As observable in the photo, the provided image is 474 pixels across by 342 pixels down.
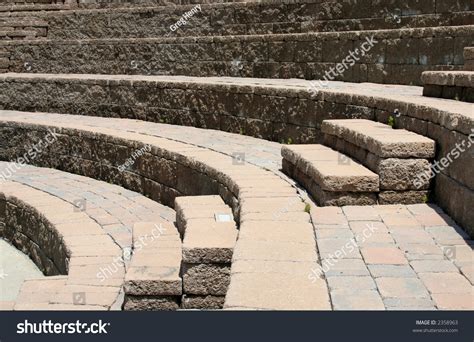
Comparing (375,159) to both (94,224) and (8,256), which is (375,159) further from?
(8,256)

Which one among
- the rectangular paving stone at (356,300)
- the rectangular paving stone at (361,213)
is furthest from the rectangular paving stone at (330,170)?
the rectangular paving stone at (356,300)

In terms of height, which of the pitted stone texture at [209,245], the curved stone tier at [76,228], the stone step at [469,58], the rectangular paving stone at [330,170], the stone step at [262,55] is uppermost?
the stone step at [469,58]

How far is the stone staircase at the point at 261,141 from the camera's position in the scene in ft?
13.9

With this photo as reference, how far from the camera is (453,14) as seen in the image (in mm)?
9055

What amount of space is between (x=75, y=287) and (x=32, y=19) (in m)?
10.8

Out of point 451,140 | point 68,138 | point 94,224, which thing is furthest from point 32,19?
point 451,140

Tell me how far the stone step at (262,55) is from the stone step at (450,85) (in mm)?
1600

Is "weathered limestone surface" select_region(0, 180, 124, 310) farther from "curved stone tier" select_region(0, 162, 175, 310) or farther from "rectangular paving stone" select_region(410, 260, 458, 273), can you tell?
"rectangular paving stone" select_region(410, 260, 458, 273)

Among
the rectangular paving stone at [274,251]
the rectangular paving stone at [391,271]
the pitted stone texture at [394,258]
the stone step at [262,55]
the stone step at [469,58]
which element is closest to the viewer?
the pitted stone texture at [394,258]

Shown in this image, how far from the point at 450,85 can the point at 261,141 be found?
122 inches

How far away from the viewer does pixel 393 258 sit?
13.9 ft

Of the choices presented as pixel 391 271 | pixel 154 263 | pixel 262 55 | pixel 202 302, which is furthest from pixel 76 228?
pixel 262 55

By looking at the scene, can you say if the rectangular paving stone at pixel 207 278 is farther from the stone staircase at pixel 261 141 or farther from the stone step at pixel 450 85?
the stone step at pixel 450 85

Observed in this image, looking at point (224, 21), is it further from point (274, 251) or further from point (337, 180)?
point (274, 251)
